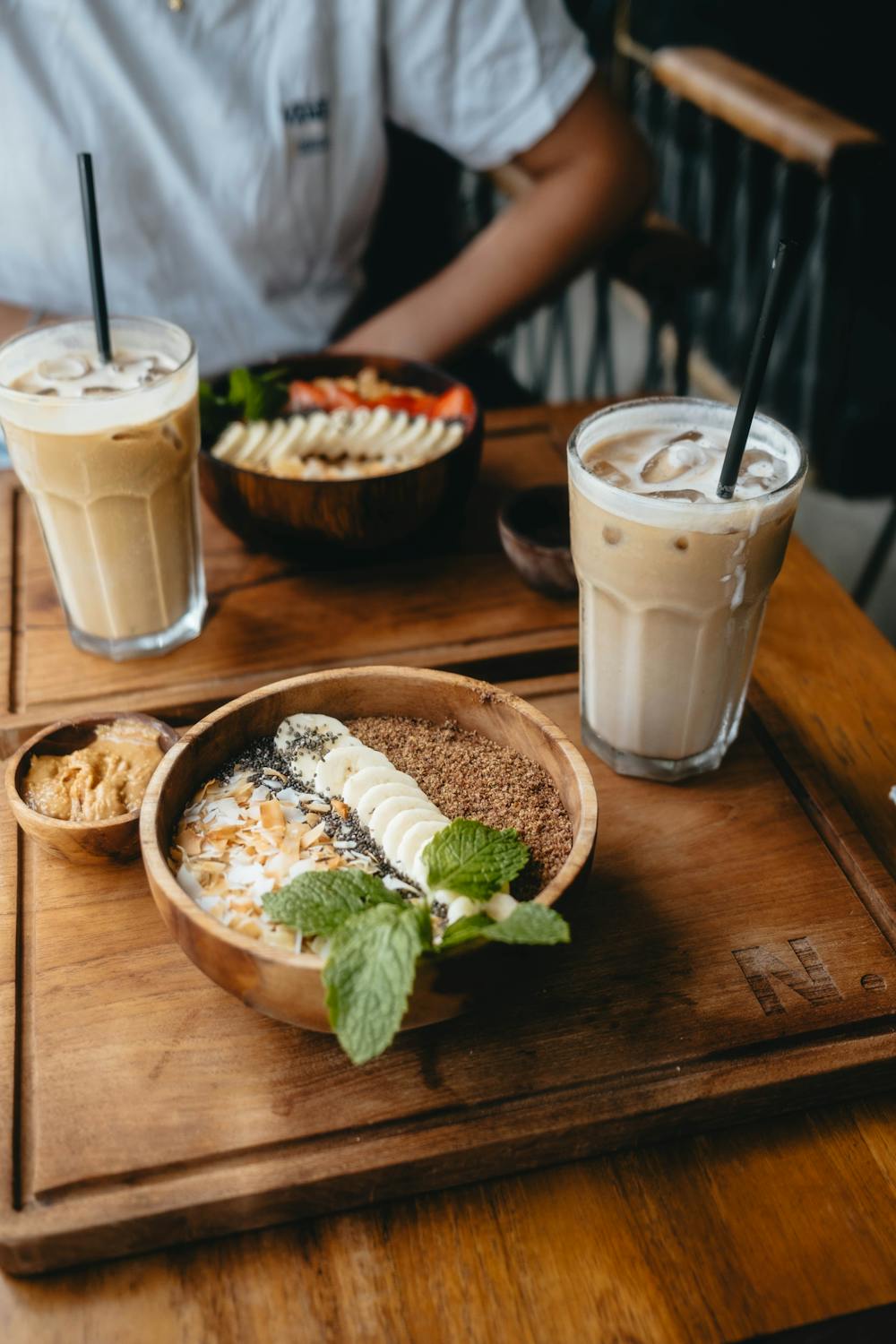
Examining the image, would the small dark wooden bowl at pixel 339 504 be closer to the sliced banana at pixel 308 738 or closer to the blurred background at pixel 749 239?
the sliced banana at pixel 308 738

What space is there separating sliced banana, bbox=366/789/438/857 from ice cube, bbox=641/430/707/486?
36 centimetres

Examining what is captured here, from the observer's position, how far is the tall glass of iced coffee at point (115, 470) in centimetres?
114

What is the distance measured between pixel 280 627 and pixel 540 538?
13.4 inches

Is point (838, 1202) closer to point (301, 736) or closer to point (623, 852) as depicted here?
point (623, 852)

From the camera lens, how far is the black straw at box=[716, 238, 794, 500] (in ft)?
2.86

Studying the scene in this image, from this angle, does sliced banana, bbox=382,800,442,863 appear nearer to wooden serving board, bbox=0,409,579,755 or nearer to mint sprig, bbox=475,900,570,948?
mint sprig, bbox=475,900,570,948

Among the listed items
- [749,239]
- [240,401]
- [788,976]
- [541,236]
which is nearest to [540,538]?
[240,401]

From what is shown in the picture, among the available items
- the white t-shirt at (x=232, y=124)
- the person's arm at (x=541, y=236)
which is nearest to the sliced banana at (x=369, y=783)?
the person's arm at (x=541, y=236)

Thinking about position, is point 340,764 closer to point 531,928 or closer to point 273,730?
point 273,730

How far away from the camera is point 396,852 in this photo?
89 cm

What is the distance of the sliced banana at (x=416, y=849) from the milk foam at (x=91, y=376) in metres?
0.55

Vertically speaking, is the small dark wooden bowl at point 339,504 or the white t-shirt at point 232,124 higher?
the white t-shirt at point 232,124

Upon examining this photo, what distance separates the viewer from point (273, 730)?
1011 mm

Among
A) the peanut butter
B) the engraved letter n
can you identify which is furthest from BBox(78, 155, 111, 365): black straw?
the engraved letter n
